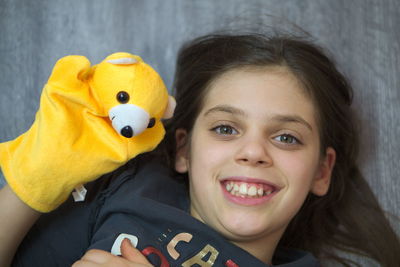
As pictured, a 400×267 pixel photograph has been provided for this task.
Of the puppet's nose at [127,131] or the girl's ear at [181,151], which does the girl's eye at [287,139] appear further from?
the puppet's nose at [127,131]

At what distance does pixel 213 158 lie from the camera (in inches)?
45.5

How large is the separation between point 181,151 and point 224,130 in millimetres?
189

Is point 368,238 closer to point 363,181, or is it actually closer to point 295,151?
point 363,181

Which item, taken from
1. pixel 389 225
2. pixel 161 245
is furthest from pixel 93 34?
pixel 389 225

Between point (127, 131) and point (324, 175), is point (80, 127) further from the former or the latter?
point (324, 175)

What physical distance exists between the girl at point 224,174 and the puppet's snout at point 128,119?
23cm

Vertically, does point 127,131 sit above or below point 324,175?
above

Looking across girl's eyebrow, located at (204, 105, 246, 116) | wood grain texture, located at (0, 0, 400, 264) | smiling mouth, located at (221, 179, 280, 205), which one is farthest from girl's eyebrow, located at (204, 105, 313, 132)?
wood grain texture, located at (0, 0, 400, 264)

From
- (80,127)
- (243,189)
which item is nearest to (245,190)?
(243,189)

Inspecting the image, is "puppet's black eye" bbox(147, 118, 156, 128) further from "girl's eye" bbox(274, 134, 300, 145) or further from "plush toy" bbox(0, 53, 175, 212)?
"girl's eye" bbox(274, 134, 300, 145)

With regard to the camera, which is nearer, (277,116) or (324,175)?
(277,116)

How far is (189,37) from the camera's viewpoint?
1542 millimetres

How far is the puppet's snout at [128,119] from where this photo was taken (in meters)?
0.97

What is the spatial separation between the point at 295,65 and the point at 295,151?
0.23 m
